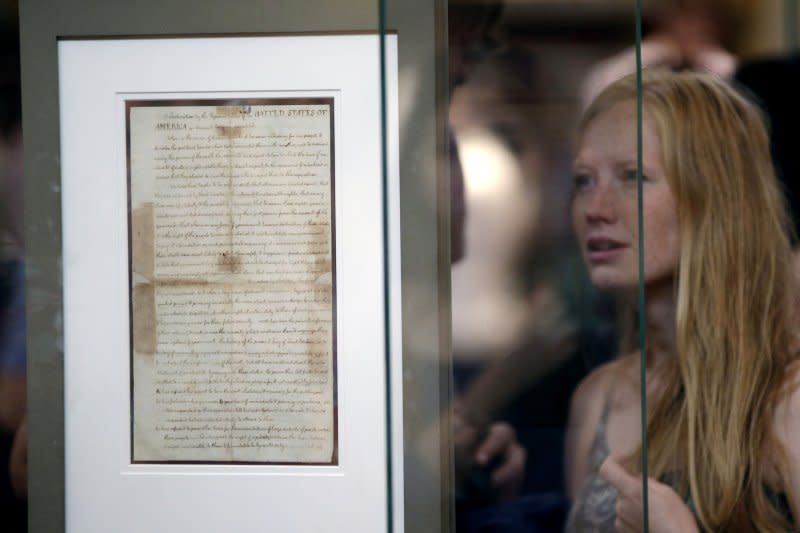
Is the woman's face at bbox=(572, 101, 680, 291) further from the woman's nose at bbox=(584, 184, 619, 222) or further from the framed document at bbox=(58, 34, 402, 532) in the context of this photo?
the framed document at bbox=(58, 34, 402, 532)

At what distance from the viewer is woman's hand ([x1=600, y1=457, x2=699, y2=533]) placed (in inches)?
49.5

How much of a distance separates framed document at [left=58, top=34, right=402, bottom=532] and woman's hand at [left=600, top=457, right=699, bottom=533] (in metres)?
0.37

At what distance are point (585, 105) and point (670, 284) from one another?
0.30 m

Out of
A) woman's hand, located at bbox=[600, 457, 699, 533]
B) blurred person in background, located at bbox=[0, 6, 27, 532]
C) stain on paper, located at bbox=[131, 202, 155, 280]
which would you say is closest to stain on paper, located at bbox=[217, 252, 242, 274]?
stain on paper, located at bbox=[131, 202, 155, 280]

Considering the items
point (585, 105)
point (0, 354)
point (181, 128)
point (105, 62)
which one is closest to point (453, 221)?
point (585, 105)

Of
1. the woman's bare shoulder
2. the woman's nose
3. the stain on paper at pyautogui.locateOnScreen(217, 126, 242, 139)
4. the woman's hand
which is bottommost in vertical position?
the woman's hand

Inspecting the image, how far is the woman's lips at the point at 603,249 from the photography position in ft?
4.09

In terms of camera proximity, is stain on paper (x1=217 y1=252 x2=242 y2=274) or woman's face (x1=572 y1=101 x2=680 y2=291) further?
stain on paper (x1=217 y1=252 x2=242 y2=274)

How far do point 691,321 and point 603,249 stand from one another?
18cm

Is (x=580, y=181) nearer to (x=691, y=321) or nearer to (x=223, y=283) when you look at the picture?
(x=691, y=321)

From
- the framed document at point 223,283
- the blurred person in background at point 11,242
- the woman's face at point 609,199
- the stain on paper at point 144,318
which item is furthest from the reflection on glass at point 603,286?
the blurred person in background at point 11,242

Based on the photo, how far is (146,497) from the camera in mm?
1405

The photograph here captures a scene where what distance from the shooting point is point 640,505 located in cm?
126

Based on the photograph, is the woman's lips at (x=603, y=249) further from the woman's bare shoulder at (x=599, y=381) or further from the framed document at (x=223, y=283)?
the framed document at (x=223, y=283)
